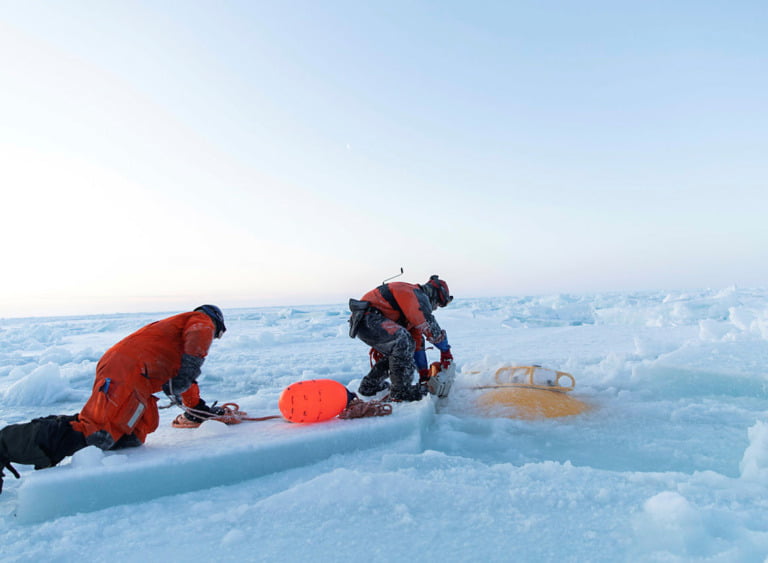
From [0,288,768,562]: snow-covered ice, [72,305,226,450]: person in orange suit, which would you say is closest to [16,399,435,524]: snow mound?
[0,288,768,562]: snow-covered ice

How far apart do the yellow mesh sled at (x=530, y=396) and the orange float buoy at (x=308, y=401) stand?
4.62 feet

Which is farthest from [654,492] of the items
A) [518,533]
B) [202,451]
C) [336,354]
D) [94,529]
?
[336,354]

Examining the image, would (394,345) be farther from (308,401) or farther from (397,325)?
(308,401)

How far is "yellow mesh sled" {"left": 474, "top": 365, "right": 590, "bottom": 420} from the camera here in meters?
3.70

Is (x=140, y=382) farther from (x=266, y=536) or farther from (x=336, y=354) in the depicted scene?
(x=336, y=354)

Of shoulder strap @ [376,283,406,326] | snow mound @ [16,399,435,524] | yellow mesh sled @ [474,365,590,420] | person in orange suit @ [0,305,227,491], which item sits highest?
shoulder strap @ [376,283,406,326]

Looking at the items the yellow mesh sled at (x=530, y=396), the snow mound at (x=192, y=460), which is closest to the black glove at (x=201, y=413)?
the snow mound at (x=192, y=460)

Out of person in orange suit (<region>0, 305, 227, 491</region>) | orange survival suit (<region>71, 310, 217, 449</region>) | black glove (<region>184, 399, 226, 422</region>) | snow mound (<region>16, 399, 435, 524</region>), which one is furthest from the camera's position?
black glove (<region>184, 399, 226, 422</region>)

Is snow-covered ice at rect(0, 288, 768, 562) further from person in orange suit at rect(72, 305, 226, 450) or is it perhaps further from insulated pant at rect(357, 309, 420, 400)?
insulated pant at rect(357, 309, 420, 400)

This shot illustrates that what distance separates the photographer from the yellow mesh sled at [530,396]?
3.70m

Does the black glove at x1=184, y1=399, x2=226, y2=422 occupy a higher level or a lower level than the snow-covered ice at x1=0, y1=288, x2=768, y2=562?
higher

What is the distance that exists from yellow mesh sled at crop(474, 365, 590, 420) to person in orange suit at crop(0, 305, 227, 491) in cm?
237

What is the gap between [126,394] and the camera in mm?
2459

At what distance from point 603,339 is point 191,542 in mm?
9903
